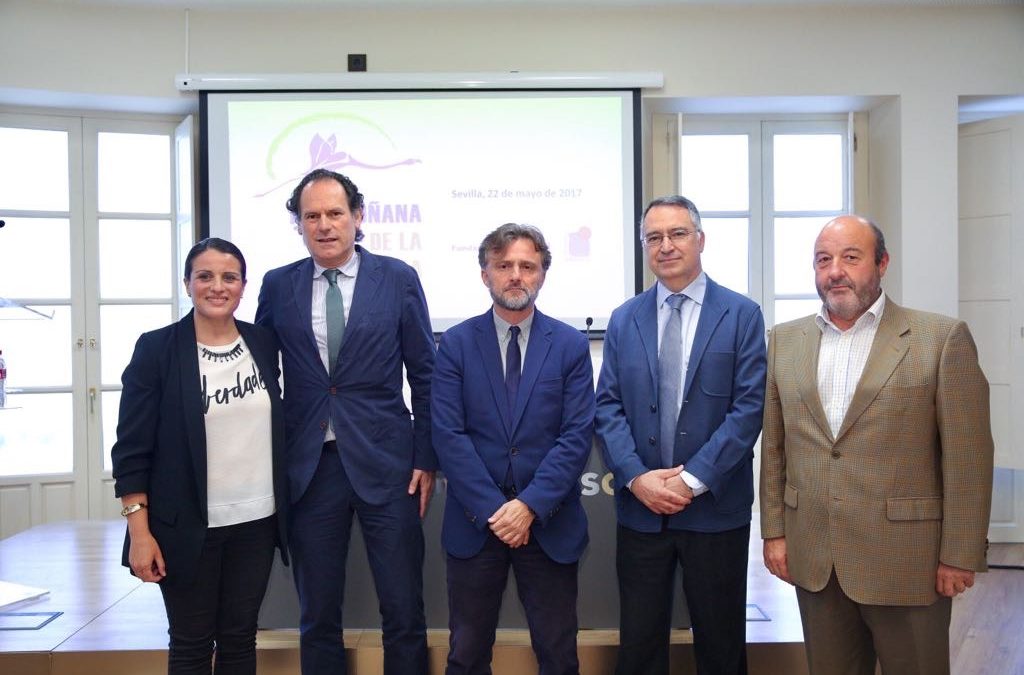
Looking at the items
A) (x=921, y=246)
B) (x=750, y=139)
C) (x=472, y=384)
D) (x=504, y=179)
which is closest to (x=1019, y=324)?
(x=921, y=246)

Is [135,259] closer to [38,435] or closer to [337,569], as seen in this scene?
[38,435]

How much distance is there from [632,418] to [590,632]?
938 millimetres

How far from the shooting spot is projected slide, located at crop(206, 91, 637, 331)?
4707 mm

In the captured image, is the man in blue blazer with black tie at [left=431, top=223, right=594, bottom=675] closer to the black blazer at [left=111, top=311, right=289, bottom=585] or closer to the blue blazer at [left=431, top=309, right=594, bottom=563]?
the blue blazer at [left=431, top=309, right=594, bottom=563]

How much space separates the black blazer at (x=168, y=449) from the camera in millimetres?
1937

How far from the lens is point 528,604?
83.0 inches

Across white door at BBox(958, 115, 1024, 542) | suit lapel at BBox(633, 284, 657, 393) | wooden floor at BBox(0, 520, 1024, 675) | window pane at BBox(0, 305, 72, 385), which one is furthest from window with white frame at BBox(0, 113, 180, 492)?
white door at BBox(958, 115, 1024, 542)

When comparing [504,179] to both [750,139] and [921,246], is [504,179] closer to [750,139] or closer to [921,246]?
[750,139]

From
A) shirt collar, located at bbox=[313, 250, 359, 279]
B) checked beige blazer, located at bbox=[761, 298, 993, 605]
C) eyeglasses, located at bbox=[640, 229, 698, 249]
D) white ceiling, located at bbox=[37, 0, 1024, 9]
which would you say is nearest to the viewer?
checked beige blazer, located at bbox=[761, 298, 993, 605]

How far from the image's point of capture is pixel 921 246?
4.73 m

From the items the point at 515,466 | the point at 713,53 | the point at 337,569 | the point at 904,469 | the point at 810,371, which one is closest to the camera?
the point at 904,469

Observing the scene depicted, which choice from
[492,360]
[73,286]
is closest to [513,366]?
[492,360]

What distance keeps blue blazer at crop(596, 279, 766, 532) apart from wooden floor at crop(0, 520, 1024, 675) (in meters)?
0.76

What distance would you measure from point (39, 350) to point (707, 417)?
14.5ft
